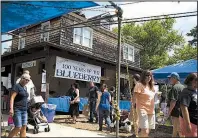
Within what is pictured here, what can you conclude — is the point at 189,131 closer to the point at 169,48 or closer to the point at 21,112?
the point at 21,112

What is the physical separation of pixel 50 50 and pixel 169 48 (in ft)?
86.3

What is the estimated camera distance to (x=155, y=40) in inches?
1465

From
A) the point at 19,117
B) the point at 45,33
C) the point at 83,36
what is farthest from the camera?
the point at 83,36

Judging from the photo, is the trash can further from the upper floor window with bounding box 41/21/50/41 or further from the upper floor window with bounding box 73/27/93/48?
the upper floor window with bounding box 41/21/50/41

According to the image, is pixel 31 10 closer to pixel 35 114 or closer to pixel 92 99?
pixel 35 114

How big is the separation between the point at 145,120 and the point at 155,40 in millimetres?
32243

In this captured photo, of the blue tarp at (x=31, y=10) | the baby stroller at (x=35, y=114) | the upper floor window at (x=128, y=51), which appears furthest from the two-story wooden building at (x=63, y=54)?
the baby stroller at (x=35, y=114)

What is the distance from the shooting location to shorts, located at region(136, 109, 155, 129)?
19.3ft

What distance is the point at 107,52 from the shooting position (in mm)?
22484

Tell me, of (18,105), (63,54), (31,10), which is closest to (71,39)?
(63,54)

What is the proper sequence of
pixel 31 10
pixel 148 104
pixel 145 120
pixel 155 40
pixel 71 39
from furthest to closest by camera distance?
pixel 155 40 < pixel 71 39 < pixel 31 10 < pixel 148 104 < pixel 145 120

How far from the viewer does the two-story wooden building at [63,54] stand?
49.0 ft

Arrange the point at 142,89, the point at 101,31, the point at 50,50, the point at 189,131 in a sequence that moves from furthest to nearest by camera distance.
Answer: the point at 101,31 → the point at 50,50 → the point at 142,89 → the point at 189,131

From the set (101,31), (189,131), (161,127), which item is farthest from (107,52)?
(189,131)
